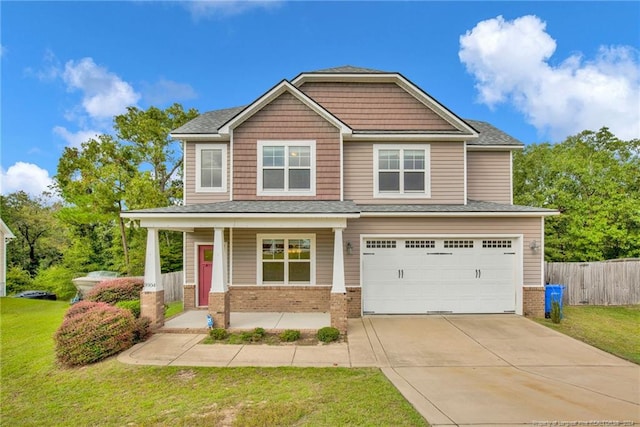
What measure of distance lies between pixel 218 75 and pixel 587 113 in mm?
25913

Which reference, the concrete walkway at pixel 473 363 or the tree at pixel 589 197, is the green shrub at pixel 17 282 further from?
the tree at pixel 589 197

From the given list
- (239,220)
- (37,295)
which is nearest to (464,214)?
(239,220)

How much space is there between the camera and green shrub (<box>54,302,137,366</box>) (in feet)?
21.1

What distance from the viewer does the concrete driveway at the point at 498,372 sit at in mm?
4309

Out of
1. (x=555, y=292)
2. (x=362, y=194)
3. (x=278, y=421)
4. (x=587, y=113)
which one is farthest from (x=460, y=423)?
(x=587, y=113)

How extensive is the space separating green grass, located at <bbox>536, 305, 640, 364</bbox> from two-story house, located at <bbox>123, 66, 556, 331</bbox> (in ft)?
3.70

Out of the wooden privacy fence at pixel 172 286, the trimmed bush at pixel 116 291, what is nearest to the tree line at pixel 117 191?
the wooden privacy fence at pixel 172 286

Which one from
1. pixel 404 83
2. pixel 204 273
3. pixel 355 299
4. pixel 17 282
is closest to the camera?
pixel 355 299

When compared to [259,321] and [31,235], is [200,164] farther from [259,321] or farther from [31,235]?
[31,235]

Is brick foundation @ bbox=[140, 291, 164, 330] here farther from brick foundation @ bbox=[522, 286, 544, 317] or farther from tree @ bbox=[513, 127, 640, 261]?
tree @ bbox=[513, 127, 640, 261]

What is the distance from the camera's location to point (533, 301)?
391 inches

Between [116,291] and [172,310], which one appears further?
[172,310]

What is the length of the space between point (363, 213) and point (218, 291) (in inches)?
189

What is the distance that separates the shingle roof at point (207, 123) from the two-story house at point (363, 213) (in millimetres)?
110
